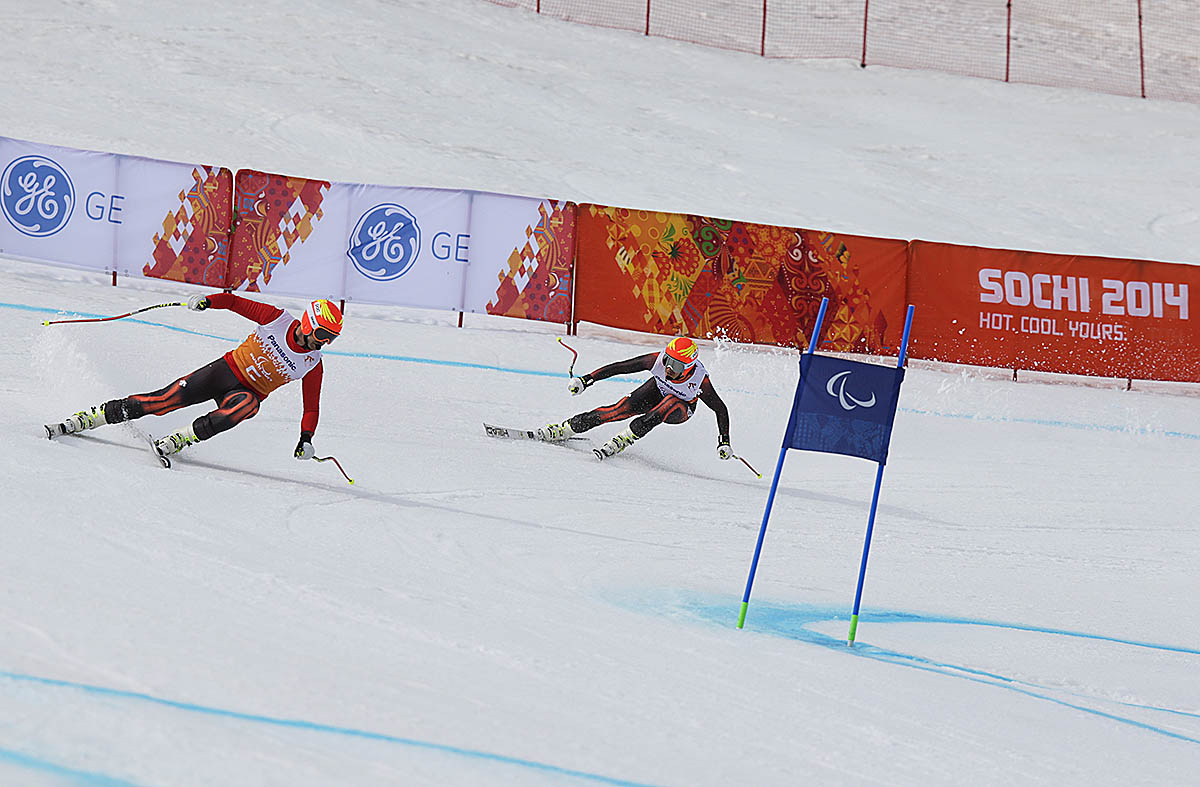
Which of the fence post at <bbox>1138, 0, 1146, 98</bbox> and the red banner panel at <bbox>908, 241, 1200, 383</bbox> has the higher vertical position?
the fence post at <bbox>1138, 0, 1146, 98</bbox>

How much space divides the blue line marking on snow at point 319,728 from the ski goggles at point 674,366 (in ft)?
22.6

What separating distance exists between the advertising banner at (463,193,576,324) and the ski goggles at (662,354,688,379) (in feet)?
16.2

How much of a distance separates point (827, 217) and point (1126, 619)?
48.8 ft

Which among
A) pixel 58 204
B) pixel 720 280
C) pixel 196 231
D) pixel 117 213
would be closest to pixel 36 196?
pixel 58 204

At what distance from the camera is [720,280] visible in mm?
15633

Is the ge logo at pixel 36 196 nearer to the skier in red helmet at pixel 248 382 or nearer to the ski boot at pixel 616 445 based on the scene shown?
Answer: the skier in red helmet at pixel 248 382

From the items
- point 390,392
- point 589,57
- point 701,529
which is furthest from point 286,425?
point 589,57

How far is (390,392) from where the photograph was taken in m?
11.9

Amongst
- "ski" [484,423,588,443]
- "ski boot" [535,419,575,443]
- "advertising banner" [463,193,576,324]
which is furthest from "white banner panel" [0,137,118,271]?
"ski boot" [535,419,575,443]

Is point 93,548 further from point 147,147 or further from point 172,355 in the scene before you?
point 147,147

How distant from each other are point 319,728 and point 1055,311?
14.2 metres

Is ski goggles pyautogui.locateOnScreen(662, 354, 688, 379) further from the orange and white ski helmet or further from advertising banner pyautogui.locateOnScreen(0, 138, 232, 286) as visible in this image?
advertising banner pyautogui.locateOnScreen(0, 138, 232, 286)

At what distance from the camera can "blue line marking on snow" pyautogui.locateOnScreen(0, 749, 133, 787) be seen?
3219mm

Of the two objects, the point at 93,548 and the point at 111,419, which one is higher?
the point at 111,419
